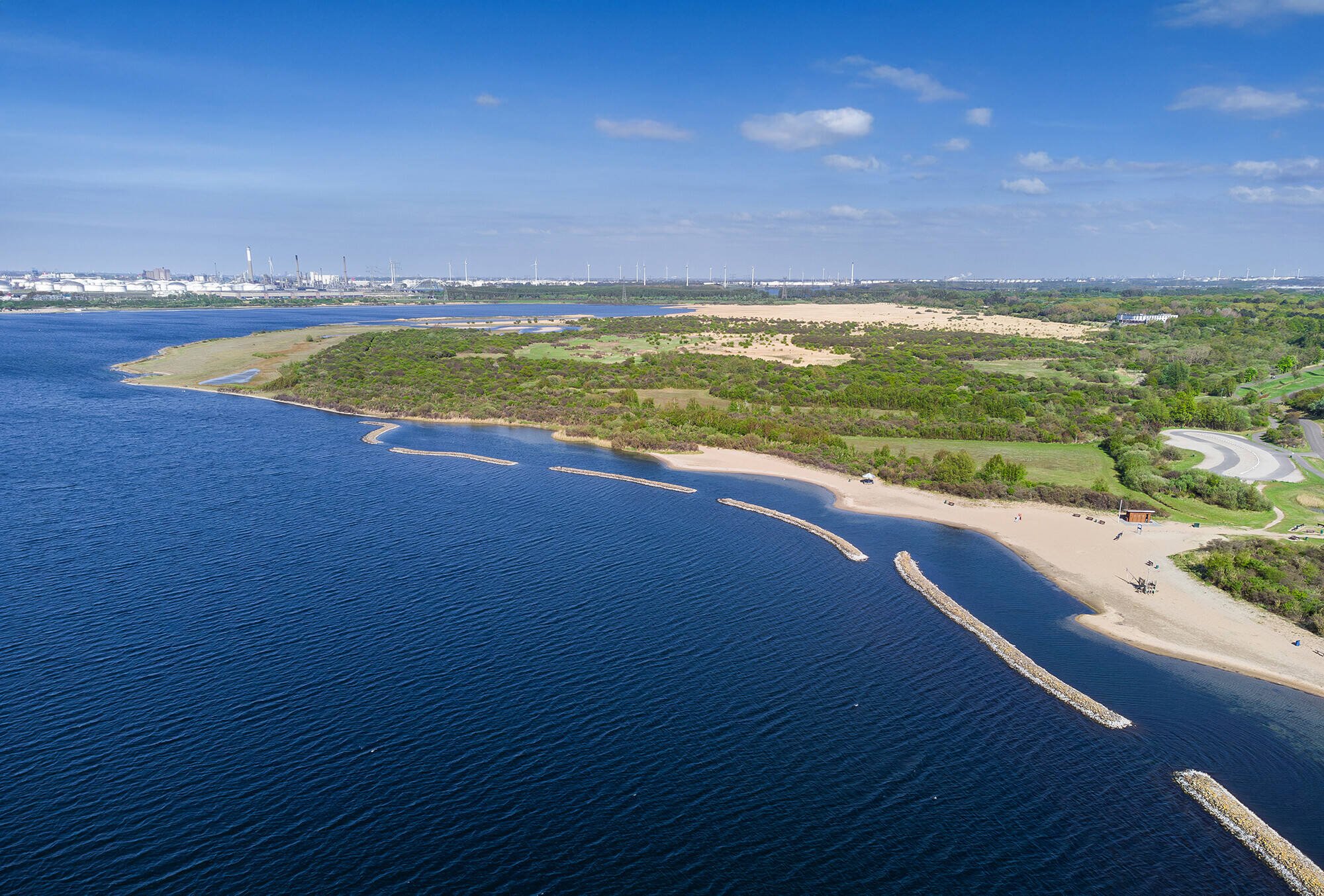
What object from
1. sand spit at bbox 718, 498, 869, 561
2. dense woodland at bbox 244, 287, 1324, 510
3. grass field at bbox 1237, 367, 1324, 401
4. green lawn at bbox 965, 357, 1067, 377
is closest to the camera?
sand spit at bbox 718, 498, 869, 561

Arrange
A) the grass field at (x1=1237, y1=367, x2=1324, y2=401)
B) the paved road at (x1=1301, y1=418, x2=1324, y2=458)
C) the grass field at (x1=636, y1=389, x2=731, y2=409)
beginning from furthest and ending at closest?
the grass field at (x1=1237, y1=367, x2=1324, y2=401) < the grass field at (x1=636, y1=389, x2=731, y2=409) < the paved road at (x1=1301, y1=418, x2=1324, y2=458)

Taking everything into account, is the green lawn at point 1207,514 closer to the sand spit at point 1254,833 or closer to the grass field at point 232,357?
the sand spit at point 1254,833

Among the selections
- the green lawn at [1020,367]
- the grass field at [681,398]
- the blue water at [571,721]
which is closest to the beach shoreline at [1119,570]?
the blue water at [571,721]

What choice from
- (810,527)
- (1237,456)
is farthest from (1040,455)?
(810,527)

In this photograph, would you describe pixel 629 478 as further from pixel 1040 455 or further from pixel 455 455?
pixel 1040 455

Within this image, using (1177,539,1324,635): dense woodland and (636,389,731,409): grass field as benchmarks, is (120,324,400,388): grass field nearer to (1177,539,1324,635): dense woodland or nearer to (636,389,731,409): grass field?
(636,389,731,409): grass field

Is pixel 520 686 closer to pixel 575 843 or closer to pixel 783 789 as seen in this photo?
pixel 575 843

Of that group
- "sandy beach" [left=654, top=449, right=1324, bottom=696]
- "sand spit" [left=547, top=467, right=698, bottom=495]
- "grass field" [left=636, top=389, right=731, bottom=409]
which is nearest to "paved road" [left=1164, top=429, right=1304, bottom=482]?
"sandy beach" [left=654, top=449, right=1324, bottom=696]
